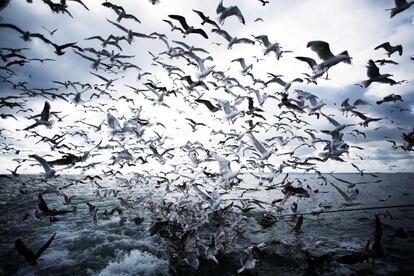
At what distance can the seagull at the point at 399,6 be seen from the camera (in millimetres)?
7655

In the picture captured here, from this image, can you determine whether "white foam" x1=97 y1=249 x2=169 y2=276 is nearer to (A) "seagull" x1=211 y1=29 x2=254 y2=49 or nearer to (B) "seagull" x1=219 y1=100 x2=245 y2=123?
(B) "seagull" x1=219 y1=100 x2=245 y2=123

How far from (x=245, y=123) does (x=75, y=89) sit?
31.5 ft

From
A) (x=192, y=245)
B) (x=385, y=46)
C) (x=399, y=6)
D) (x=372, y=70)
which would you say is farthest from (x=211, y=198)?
(x=385, y=46)

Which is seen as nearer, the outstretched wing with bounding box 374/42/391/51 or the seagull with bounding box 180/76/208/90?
the outstretched wing with bounding box 374/42/391/51

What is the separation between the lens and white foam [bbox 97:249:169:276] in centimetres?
890

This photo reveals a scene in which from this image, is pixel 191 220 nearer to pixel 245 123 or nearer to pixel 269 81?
pixel 245 123

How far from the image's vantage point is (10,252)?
10.4 metres

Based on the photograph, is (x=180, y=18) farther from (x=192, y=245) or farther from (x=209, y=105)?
(x=192, y=245)

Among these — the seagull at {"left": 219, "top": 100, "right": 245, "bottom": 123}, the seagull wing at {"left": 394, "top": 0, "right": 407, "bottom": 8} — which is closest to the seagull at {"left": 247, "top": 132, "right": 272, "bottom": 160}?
the seagull at {"left": 219, "top": 100, "right": 245, "bottom": 123}

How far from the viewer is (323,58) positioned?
26.5ft

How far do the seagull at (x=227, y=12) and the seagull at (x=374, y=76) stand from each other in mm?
4886

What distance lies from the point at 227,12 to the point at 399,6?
553cm

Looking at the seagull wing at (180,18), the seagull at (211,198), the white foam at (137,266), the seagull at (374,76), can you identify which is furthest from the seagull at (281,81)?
the white foam at (137,266)

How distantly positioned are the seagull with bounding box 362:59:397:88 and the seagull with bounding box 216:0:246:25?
4.89 metres
